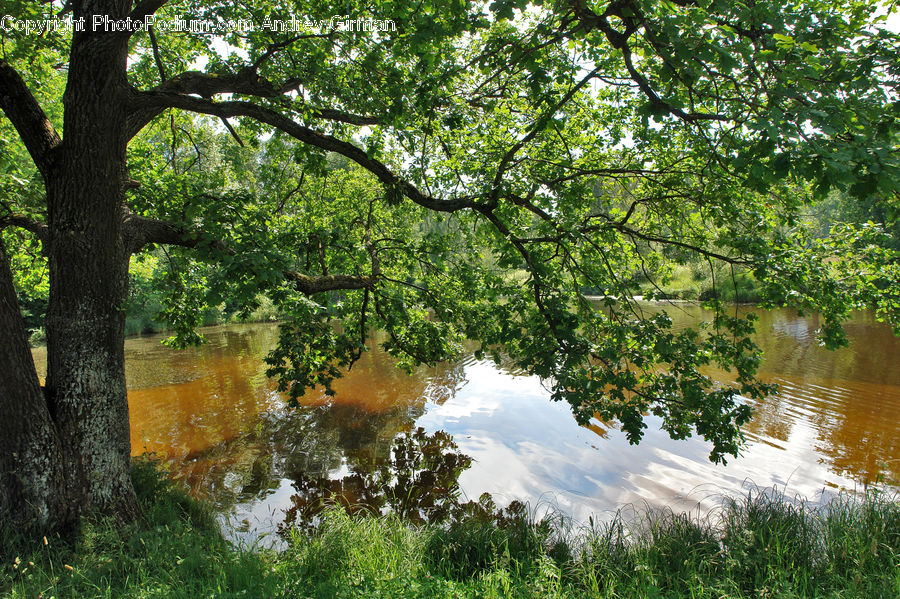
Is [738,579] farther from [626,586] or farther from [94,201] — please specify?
[94,201]

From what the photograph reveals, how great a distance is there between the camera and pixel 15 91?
4.10 meters

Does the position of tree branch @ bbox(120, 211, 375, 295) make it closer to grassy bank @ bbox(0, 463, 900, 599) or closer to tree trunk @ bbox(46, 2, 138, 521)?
tree trunk @ bbox(46, 2, 138, 521)

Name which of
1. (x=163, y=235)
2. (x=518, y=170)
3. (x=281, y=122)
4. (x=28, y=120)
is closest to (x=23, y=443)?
(x=163, y=235)

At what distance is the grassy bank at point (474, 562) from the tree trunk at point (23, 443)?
0.25 meters

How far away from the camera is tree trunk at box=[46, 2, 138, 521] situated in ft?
13.1

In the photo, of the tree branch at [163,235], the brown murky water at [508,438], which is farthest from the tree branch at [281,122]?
the brown murky water at [508,438]

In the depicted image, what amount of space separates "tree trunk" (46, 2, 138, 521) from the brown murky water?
7.09 feet

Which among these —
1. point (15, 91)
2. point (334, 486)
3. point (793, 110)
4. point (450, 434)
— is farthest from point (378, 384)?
point (793, 110)

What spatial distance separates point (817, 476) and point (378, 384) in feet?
32.6

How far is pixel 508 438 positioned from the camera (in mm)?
9125

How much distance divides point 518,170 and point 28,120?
5362 millimetres

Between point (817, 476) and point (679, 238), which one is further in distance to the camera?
point (817, 476)

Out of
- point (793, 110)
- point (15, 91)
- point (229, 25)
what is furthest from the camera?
point (229, 25)

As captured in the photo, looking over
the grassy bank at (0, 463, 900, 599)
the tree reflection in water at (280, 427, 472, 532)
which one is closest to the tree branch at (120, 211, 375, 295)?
the grassy bank at (0, 463, 900, 599)
